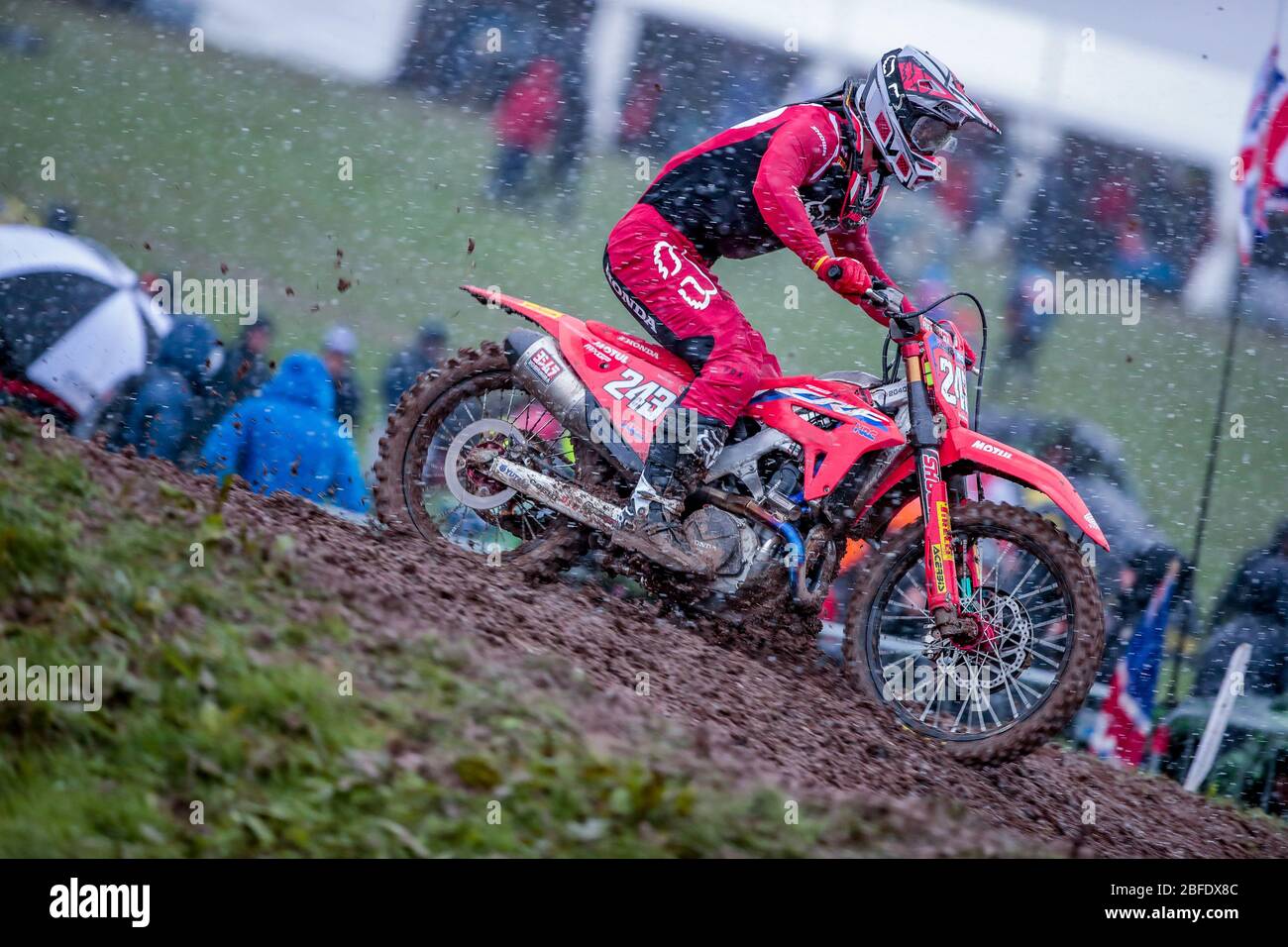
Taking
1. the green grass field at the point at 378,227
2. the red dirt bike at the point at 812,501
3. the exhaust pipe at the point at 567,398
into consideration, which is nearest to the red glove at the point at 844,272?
the red dirt bike at the point at 812,501

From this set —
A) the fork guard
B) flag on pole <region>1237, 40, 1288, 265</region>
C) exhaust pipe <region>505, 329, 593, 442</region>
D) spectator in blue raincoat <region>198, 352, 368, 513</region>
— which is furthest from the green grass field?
the fork guard

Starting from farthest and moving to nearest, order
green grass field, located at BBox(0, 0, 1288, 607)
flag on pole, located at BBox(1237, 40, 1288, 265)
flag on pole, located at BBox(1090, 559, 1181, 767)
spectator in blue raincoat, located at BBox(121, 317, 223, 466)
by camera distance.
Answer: flag on pole, located at BBox(1237, 40, 1288, 265)
green grass field, located at BBox(0, 0, 1288, 607)
flag on pole, located at BBox(1090, 559, 1181, 767)
spectator in blue raincoat, located at BBox(121, 317, 223, 466)

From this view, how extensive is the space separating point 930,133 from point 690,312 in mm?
1153

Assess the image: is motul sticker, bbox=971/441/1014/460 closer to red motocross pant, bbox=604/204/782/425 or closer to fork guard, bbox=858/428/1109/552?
fork guard, bbox=858/428/1109/552

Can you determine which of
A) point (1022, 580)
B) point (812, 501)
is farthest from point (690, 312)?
point (1022, 580)

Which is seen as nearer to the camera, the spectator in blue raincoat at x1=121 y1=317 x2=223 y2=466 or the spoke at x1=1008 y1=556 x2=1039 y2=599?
the spoke at x1=1008 y1=556 x2=1039 y2=599

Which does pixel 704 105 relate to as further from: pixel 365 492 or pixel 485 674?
pixel 485 674

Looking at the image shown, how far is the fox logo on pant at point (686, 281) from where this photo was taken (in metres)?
4.74

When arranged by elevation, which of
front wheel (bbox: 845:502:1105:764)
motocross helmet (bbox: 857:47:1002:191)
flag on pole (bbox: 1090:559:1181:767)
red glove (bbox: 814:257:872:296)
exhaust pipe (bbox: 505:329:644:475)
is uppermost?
motocross helmet (bbox: 857:47:1002:191)

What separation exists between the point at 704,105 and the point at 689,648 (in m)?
4.79

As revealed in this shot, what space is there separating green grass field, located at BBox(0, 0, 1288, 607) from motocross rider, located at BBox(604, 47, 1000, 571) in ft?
10.5

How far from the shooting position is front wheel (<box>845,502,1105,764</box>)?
13.7 ft

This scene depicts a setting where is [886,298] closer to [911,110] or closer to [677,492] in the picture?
[911,110]

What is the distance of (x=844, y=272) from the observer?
4402 millimetres
